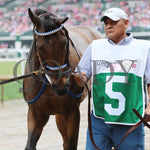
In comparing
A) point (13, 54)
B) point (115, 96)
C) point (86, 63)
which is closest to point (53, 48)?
point (86, 63)

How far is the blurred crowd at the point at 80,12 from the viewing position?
89.5ft

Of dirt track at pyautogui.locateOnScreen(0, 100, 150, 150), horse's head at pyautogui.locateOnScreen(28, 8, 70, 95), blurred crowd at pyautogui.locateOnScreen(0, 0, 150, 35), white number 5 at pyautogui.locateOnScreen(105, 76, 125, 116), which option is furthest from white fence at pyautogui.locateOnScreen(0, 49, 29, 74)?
white number 5 at pyautogui.locateOnScreen(105, 76, 125, 116)

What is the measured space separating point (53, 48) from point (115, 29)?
49 cm

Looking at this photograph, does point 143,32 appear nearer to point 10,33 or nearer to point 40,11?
point 10,33

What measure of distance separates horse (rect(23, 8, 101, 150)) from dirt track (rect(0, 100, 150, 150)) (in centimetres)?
146

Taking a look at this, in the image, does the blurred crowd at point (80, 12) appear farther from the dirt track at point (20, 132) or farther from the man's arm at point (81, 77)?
the man's arm at point (81, 77)

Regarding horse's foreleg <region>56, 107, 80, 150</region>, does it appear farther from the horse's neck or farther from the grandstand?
the grandstand

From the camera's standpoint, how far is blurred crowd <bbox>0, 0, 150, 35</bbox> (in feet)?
89.5

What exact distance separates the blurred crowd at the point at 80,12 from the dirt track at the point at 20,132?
1796 centimetres

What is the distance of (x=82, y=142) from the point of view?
5148 mm

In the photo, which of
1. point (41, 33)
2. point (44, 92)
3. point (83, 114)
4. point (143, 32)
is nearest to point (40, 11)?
point (41, 33)

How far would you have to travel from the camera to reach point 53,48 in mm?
2719

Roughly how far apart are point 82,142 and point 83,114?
99.5 inches

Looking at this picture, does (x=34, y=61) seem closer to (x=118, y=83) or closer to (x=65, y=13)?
(x=118, y=83)
